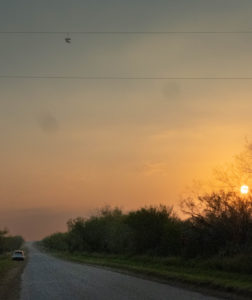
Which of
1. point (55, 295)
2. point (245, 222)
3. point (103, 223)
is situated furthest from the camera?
point (103, 223)

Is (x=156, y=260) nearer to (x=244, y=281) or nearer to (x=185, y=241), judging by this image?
(x=185, y=241)

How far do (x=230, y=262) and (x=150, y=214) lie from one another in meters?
25.9

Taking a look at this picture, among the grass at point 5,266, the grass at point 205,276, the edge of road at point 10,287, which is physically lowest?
the edge of road at point 10,287

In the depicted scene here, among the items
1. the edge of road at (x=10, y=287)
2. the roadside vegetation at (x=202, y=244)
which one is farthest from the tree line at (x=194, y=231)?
the edge of road at (x=10, y=287)

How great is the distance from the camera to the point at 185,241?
123ft

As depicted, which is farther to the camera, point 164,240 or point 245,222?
point 164,240

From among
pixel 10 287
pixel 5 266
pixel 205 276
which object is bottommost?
pixel 10 287

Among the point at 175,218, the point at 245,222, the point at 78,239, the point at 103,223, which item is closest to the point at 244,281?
the point at 245,222

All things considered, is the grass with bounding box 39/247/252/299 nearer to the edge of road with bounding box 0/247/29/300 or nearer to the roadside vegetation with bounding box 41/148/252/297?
the roadside vegetation with bounding box 41/148/252/297

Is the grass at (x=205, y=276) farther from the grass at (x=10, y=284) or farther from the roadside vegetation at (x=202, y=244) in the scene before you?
the grass at (x=10, y=284)

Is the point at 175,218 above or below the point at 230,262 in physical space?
above

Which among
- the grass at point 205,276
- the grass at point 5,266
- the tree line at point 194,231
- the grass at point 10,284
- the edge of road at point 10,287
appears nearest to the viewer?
the grass at point 205,276

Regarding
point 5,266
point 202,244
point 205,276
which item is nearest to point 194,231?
point 202,244

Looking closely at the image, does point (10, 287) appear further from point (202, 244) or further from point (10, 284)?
point (202, 244)
